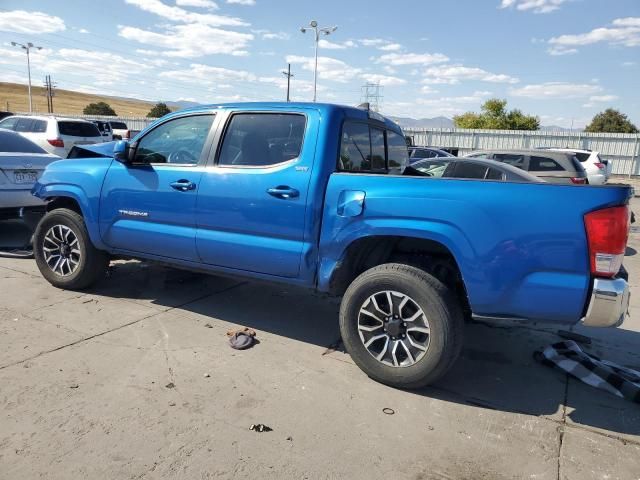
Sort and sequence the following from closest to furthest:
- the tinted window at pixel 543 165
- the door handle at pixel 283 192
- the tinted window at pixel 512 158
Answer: the door handle at pixel 283 192 < the tinted window at pixel 543 165 < the tinted window at pixel 512 158

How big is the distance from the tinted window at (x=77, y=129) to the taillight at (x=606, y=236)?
1483 centimetres

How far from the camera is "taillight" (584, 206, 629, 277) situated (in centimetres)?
284

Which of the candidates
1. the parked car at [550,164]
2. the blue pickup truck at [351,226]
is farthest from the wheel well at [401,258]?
the parked car at [550,164]

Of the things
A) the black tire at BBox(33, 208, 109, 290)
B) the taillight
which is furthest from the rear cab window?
the black tire at BBox(33, 208, 109, 290)

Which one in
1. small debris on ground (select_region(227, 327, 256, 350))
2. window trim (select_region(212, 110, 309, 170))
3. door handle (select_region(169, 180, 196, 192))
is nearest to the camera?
window trim (select_region(212, 110, 309, 170))

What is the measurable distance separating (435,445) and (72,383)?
2.38 metres

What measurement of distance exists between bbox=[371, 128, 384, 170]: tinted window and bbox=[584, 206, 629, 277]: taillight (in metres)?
1.96

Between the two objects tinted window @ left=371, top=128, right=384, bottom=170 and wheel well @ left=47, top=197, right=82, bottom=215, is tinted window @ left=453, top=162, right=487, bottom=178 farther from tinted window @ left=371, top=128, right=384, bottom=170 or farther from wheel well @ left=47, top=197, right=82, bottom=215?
wheel well @ left=47, top=197, right=82, bottom=215

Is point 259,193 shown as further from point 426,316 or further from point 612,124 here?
point 612,124

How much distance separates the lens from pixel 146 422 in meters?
2.94

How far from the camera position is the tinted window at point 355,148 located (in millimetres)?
3889

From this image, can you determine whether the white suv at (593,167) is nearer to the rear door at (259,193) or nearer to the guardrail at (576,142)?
the guardrail at (576,142)

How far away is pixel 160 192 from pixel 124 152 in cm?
57

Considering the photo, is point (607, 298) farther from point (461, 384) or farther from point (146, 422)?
point (146, 422)
